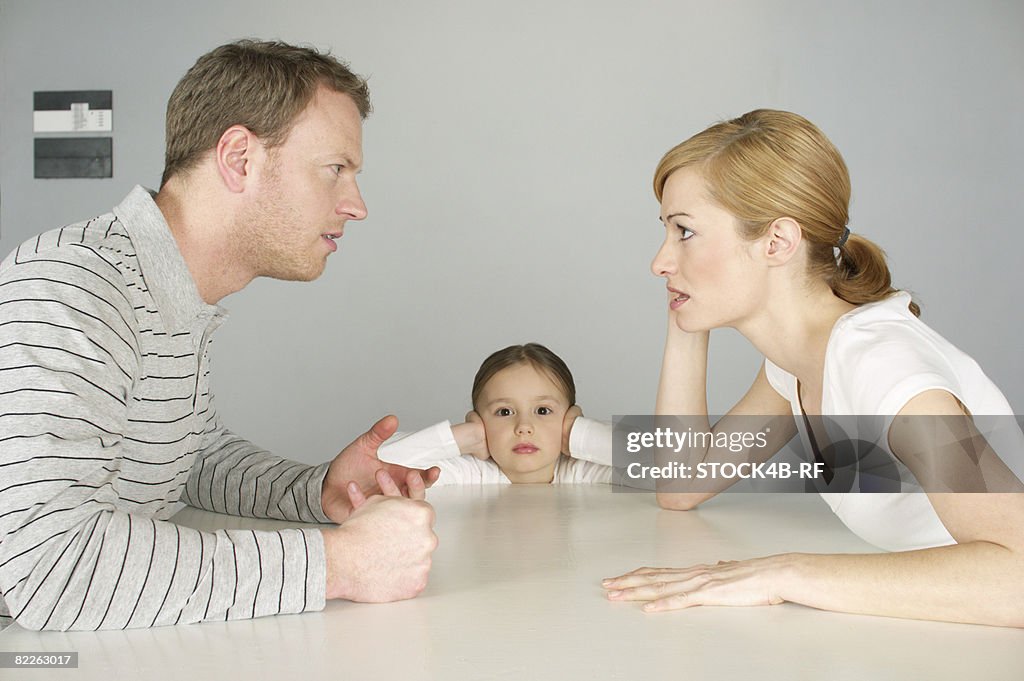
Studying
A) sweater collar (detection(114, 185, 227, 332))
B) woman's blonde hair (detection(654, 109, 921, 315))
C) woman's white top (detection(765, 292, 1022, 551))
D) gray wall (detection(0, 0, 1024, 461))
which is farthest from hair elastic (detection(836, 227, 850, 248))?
gray wall (detection(0, 0, 1024, 461))

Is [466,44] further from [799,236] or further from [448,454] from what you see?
[799,236]

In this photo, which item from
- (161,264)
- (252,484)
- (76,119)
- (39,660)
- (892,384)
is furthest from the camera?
(76,119)

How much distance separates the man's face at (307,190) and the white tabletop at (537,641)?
57cm

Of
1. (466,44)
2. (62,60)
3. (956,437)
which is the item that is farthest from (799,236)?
(62,60)

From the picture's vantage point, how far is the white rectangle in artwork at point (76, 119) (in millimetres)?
3908

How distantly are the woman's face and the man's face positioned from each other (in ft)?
1.67

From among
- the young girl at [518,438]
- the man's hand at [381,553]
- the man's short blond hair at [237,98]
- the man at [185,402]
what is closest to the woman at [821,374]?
the man's hand at [381,553]

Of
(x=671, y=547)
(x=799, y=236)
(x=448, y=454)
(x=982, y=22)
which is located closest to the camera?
(x=671, y=547)

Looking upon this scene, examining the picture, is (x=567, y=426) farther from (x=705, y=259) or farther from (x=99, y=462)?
(x=99, y=462)

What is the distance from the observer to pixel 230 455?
1681 mm

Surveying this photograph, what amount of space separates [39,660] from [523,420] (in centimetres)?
161

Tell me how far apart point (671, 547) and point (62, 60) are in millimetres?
3490

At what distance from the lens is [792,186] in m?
1.55

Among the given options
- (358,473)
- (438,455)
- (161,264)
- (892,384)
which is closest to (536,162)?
(438,455)
